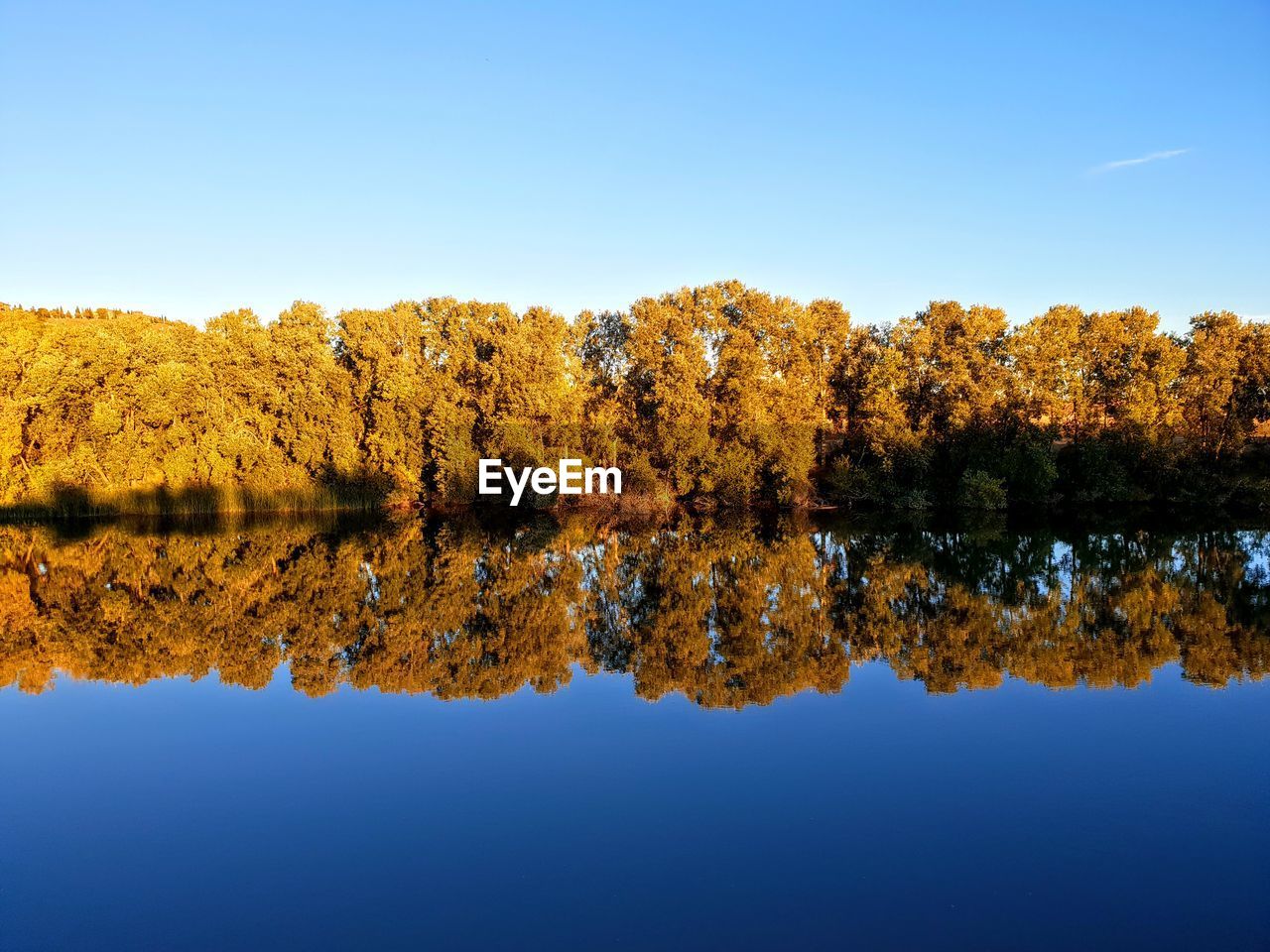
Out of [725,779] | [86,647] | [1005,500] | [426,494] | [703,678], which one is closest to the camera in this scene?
[725,779]

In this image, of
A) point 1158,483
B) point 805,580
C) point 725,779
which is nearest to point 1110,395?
point 1158,483

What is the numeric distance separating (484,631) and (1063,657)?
821 centimetres

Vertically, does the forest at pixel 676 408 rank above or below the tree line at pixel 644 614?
above

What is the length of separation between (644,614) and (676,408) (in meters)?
21.8

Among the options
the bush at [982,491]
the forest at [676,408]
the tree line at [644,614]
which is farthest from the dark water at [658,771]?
the forest at [676,408]

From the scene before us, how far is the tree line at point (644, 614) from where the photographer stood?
38.6 feet

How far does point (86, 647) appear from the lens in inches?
525

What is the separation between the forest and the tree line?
945 cm

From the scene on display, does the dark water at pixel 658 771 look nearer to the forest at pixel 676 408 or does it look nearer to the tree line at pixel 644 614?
the tree line at pixel 644 614

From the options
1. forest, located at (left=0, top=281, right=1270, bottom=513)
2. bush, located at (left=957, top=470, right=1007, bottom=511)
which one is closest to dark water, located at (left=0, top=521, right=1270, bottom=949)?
bush, located at (left=957, top=470, right=1007, bottom=511)

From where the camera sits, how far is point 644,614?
592 inches

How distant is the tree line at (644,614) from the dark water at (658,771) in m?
0.10

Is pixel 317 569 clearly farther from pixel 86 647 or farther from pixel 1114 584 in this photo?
pixel 1114 584

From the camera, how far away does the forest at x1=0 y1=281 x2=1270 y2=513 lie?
3203cm
